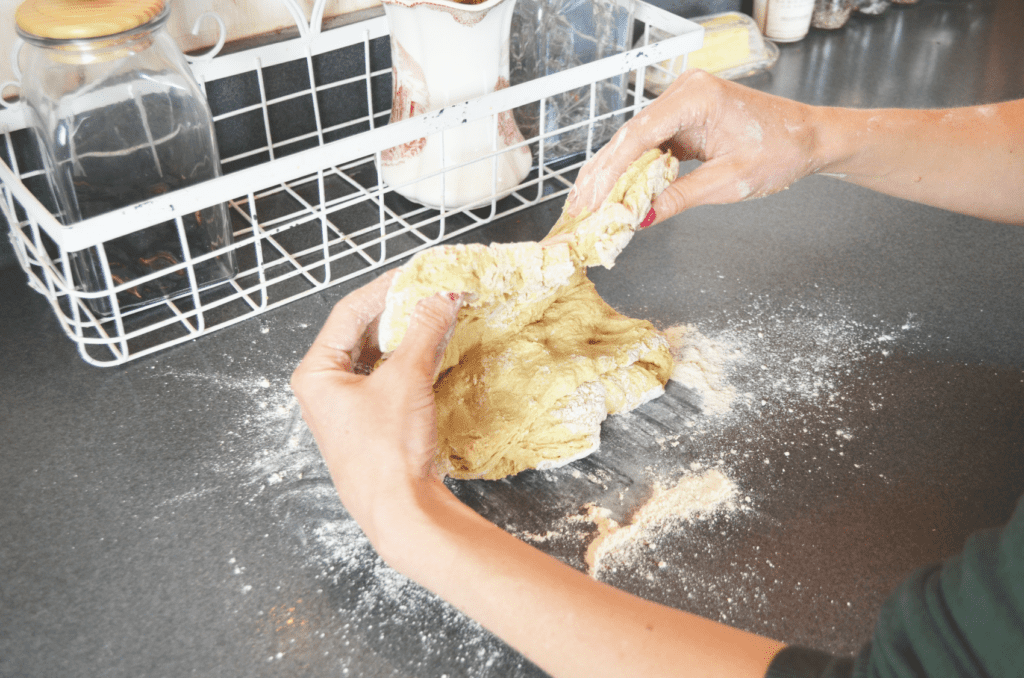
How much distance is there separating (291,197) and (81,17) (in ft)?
1.21

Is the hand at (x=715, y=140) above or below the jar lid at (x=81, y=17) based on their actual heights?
below

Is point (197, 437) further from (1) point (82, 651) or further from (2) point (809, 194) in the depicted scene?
(2) point (809, 194)

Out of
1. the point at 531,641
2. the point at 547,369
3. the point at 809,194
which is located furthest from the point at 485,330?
the point at 809,194

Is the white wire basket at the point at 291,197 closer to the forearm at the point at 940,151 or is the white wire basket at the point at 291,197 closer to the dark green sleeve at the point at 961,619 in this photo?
the forearm at the point at 940,151

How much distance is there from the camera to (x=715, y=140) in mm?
729

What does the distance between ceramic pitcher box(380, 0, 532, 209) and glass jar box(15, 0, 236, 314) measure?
8.4 inches

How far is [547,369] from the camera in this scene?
2.27ft

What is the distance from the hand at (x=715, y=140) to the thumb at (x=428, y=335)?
0.66 ft

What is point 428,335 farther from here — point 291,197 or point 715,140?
point 291,197

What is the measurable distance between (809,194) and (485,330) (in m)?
0.58

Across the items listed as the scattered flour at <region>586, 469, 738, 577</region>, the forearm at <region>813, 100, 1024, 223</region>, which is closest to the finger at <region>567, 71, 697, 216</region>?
the forearm at <region>813, 100, 1024, 223</region>

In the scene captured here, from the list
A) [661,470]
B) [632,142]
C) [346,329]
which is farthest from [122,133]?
[661,470]

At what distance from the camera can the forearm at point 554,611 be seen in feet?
1.40

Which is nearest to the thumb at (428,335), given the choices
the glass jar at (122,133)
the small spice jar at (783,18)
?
the glass jar at (122,133)
